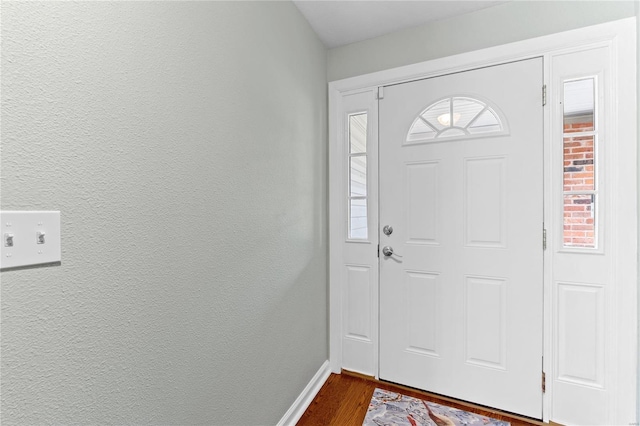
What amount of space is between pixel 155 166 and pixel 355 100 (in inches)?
62.5

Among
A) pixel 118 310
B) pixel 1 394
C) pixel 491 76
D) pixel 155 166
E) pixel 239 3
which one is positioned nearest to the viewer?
pixel 1 394

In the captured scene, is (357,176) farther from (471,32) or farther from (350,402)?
(350,402)

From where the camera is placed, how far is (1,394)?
1.99 ft

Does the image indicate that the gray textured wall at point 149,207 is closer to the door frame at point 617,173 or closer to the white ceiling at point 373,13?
the white ceiling at point 373,13

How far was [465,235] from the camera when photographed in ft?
6.09

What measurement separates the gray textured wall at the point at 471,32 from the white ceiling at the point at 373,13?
0.05m

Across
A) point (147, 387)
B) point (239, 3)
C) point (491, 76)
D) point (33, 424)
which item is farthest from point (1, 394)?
point (491, 76)

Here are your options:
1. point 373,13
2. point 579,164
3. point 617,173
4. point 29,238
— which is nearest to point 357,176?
point 373,13

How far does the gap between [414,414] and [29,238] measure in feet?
6.47

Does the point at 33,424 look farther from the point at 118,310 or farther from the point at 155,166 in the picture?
the point at 155,166

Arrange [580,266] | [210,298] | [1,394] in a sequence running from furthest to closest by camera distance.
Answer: [580,266] → [210,298] → [1,394]

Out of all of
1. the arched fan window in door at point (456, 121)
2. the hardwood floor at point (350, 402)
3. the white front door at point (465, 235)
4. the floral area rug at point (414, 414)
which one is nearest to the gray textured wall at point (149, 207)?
the hardwood floor at point (350, 402)

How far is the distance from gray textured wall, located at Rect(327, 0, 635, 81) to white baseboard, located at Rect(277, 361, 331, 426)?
209 centimetres

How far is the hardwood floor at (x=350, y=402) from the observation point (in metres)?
1.71
